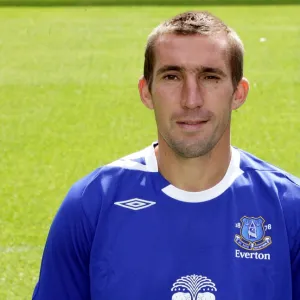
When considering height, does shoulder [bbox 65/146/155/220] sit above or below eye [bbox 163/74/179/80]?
below

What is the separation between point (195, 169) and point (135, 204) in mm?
222

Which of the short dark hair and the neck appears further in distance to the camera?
the neck

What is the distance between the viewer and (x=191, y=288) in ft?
8.82

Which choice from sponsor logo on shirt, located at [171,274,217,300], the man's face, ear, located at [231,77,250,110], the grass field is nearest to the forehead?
the man's face

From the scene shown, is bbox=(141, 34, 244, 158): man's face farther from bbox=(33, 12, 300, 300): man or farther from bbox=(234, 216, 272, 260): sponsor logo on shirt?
bbox=(234, 216, 272, 260): sponsor logo on shirt

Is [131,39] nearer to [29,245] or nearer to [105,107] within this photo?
[105,107]

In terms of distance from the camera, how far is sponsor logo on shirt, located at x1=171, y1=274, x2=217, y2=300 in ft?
8.83

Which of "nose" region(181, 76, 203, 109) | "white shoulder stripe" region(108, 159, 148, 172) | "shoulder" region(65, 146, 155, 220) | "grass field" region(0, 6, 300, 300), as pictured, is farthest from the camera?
"grass field" region(0, 6, 300, 300)

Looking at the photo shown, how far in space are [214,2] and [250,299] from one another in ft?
68.1

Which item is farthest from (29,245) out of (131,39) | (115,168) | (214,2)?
(214,2)

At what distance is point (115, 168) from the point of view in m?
2.86

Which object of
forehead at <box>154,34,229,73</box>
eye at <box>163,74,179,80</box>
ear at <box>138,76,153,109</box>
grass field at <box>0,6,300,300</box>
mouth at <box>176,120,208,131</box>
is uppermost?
forehead at <box>154,34,229,73</box>

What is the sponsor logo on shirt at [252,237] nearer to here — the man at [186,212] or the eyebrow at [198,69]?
the man at [186,212]

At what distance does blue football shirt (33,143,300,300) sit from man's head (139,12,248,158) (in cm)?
20
